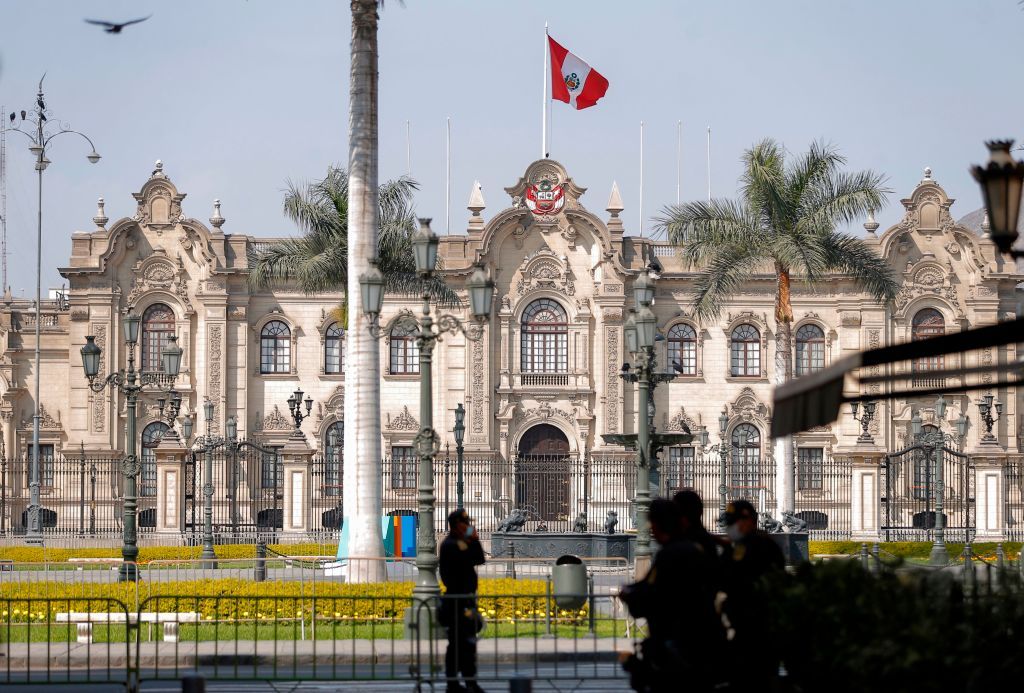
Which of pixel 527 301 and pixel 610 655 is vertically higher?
pixel 527 301

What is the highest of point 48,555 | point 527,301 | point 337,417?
point 527,301

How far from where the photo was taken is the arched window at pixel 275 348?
5069 centimetres

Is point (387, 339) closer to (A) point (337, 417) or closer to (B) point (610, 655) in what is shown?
(A) point (337, 417)

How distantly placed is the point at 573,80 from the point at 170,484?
17324 mm

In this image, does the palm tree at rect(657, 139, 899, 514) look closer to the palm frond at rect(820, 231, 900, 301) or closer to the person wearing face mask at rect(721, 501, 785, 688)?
the palm frond at rect(820, 231, 900, 301)

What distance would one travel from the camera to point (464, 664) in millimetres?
12875

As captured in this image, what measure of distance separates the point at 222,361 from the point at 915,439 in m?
21.5

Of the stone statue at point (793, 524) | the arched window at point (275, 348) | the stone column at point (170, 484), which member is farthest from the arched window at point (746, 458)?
the stone column at point (170, 484)

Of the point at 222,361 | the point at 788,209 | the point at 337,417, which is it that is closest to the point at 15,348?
the point at 222,361

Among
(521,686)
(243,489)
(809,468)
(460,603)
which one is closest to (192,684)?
(521,686)

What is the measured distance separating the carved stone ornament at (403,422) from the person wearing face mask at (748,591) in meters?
39.4

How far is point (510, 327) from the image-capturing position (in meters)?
50.2

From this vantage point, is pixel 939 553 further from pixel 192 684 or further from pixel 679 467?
pixel 192 684

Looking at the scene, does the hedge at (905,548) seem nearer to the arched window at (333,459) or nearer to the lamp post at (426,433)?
the arched window at (333,459)
